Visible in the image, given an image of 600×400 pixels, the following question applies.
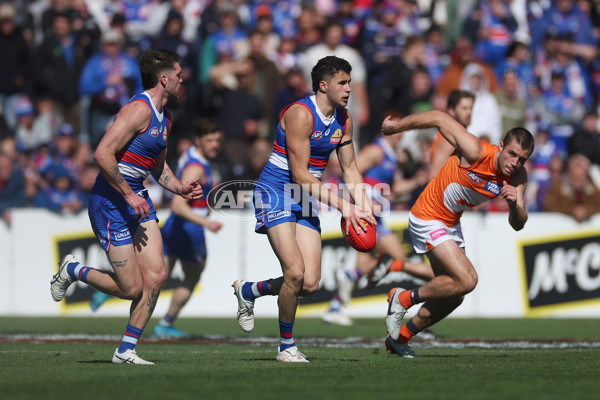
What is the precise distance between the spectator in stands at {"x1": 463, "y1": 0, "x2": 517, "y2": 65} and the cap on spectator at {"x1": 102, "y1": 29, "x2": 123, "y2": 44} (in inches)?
276

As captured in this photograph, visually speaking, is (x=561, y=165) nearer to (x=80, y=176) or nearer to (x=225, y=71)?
(x=225, y=71)

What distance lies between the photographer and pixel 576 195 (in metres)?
15.0

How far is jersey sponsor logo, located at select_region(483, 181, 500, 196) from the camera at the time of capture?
8.73 m

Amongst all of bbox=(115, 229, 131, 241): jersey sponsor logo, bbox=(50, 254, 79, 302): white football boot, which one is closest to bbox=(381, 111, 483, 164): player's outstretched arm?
bbox=(115, 229, 131, 241): jersey sponsor logo

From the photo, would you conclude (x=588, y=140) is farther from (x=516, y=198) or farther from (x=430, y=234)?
(x=516, y=198)

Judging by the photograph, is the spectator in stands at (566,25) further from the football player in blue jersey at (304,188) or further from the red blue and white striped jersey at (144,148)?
the red blue and white striped jersey at (144,148)

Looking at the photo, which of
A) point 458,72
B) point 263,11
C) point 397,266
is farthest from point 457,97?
point 263,11

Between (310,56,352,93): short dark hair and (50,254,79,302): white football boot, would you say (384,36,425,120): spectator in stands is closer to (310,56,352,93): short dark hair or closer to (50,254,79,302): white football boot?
(310,56,352,93): short dark hair

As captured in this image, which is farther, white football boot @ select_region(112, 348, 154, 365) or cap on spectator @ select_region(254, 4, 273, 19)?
cap on spectator @ select_region(254, 4, 273, 19)

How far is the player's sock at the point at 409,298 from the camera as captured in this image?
9117mm

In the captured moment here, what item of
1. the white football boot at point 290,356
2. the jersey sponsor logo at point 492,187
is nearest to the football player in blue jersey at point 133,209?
the white football boot at point 290,356

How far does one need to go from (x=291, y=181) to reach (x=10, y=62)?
10346 mm

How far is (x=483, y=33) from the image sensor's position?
19266 mm

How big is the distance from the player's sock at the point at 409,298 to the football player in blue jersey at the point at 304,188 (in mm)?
1015
